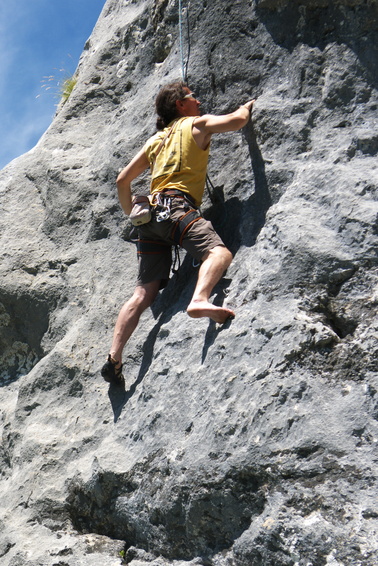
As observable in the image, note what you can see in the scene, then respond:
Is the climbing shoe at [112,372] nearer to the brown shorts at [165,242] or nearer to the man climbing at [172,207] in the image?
the man climbing at [172,207]

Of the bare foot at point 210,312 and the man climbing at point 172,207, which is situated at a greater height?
the man climbing at point 172,207

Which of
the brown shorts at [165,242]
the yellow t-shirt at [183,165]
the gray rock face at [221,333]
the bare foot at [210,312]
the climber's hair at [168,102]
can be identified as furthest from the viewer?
the climber's hair at [168,102]

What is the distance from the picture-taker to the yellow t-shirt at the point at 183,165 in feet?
18.0

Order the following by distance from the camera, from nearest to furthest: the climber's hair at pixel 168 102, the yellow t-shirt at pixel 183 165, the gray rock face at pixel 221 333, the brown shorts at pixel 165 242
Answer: the gray rock face at pixel 221 333 < the brown shorts at pixel 165 242 < the yellow t-shirt at pixel 183 165 < the climber's hair at pixel 168 102

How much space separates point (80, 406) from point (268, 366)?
6.07 ft

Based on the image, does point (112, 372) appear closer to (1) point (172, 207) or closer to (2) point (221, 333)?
(2) point (221, 333)

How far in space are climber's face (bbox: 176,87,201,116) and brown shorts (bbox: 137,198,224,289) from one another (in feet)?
2.79

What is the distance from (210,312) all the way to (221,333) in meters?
0.16

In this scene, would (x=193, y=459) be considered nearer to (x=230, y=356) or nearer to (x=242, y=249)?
(x=230, y=356)

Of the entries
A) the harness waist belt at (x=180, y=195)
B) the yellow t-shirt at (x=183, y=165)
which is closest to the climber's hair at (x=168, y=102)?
the yellow t-shirt at (x=183, y=165)

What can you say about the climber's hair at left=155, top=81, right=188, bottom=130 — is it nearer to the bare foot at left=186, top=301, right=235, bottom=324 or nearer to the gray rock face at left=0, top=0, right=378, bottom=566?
the gray rock face at left=0, top=0, right=378, bottom=566

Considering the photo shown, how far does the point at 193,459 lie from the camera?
4449mm

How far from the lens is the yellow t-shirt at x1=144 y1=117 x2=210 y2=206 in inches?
217

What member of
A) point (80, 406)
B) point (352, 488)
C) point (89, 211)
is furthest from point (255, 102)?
point (352, 488)
